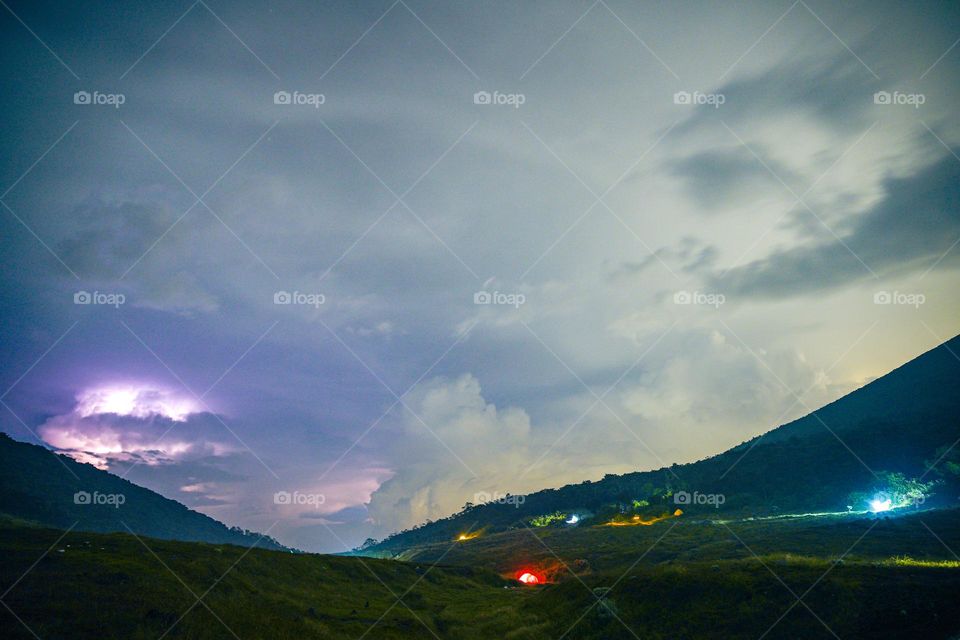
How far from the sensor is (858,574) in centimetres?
2861

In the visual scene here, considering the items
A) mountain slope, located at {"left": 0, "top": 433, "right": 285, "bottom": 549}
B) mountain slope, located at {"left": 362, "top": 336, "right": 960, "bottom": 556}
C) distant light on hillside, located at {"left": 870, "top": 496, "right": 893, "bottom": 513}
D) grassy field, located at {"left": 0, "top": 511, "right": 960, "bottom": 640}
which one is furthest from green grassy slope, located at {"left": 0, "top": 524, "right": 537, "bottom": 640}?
mountain slope, located at {"left": 0, "top": 433, "right": 285, "bottom": 549}

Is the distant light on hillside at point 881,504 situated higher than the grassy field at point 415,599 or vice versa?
the distant light on hillside at point 881,504

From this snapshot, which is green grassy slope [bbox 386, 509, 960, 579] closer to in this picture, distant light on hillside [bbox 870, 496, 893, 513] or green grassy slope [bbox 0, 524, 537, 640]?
distant light on hillside [bbox 870, 496, 893, 513]

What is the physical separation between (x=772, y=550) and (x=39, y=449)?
253671mm

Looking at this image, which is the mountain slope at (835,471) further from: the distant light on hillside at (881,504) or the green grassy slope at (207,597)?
the green grassy slope at (207,597)

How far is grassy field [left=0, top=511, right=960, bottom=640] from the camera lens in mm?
22594

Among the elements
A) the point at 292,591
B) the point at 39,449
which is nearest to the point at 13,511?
the point at 39,449

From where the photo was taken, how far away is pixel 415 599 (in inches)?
1710

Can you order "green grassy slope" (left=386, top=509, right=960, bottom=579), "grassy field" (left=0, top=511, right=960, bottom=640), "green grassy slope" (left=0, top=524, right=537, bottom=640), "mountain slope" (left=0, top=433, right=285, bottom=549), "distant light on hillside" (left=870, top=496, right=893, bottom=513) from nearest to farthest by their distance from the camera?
"green grassy slope" (left=0, top=524, right=537, bottom=640), "grassy field" (left=0, top=511, right=960, bottom=640), "green grassy slope" (left=386, top=509, right=960, bottom=579), "distant light on hillside" (left=870, top=496, right=893, bottom=513), "mountain slope" (left=0, top=433, right=285, bottom=549)

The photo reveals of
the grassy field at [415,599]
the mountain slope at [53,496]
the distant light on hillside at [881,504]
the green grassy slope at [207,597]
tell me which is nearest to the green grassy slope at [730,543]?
the grassy field at [415,599]

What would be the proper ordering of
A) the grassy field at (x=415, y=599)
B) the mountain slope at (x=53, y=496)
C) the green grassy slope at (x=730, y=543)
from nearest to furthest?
the grassy field at (x=415, y=599) < the green grassy slope at (x=730, y=543) < the mountain slope at (x=53, y=496)

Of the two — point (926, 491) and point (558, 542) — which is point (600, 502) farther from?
point (926, 491)

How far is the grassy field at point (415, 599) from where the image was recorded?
22.6m

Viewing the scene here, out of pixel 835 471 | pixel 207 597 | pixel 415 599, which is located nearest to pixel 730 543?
pixel 415 599
